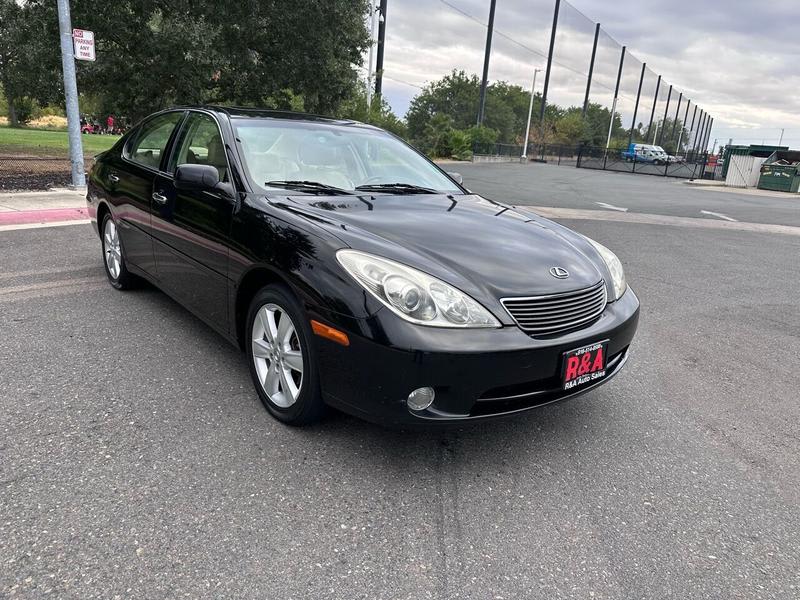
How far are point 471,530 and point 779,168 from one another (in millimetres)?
28241

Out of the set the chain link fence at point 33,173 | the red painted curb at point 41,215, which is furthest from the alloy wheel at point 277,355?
the chain link fence at point 33,173

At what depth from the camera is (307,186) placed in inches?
133

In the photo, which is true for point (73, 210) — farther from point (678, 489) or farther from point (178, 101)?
point (678, 489)

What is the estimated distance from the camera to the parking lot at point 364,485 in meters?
1.99

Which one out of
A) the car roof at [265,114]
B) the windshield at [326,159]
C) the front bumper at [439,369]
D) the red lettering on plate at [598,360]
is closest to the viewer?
the front bumper at [439,369]

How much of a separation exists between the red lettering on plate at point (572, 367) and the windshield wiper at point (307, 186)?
1.63m

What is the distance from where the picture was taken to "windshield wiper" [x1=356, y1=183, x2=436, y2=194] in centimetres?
359

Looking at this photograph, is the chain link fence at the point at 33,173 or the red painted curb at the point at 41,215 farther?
the chain link fence at the point at 33,173

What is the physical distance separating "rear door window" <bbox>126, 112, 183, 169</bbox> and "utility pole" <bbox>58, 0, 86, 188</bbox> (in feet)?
20.5

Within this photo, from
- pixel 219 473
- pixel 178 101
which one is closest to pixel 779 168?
pixel 178 101

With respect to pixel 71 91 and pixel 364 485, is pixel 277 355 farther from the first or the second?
pixel 71 91

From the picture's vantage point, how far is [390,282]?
94.6 inches

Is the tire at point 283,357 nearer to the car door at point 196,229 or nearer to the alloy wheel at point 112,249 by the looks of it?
the car door at point 196,229

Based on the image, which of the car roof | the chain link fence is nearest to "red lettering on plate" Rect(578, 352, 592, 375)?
the car roof
